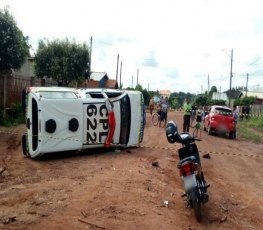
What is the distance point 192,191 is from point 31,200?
2.56m

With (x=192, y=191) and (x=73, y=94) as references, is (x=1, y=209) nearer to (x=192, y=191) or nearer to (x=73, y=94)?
(x=192, y=191)

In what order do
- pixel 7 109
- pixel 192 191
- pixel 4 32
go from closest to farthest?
pixel 192 191 < pixel 4 32 < pixel 7 109

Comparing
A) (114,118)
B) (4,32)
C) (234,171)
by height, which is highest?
(4,32)

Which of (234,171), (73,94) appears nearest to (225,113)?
(234,171)

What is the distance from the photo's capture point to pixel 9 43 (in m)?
19.0

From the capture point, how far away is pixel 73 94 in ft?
37.8

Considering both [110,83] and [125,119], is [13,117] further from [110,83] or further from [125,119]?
[110,83]

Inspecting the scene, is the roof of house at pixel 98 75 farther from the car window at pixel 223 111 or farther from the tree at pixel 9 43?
the tree at pixel 9 43

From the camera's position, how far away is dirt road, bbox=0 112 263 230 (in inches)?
238

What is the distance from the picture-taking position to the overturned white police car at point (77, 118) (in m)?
10.7

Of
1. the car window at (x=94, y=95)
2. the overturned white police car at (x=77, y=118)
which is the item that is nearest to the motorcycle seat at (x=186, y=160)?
the overturned white police car at (x=77, y=118)

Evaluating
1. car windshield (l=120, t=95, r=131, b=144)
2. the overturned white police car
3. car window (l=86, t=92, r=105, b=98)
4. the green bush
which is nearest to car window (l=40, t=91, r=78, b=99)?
the overturned white police car

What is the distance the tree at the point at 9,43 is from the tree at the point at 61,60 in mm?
14165

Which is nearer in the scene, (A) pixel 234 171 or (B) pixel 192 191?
(B) pixel 192 191
